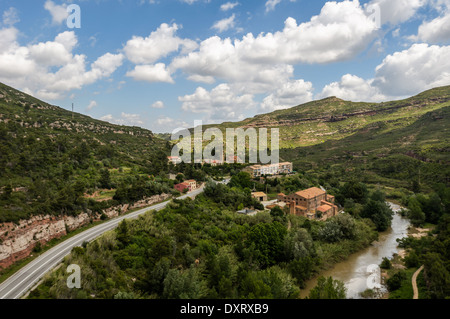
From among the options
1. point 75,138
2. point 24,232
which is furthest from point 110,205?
point 75,138

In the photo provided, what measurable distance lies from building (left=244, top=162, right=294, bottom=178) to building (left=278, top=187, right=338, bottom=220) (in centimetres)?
Answer: 2674

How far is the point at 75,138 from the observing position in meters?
65.1

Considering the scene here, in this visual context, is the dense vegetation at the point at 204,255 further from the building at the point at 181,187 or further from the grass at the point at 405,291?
the building at the point at 181,187

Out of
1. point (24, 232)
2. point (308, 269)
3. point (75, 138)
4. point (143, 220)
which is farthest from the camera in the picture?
point (75, 138)

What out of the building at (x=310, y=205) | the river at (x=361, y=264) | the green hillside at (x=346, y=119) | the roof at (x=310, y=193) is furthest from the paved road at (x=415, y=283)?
the green hillside at (x=346, y=119)

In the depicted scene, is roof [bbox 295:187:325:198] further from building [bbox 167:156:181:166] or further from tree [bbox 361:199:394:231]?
building [bbox 167:156:181:166]

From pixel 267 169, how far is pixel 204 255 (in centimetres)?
5934

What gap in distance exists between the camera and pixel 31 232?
25719 millimetres

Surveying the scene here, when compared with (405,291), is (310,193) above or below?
above

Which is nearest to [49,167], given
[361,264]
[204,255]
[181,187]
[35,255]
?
[35,255]

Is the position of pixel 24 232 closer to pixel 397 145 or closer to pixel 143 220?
pixel 143 220

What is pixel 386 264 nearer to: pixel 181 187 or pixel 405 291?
pixel 405 291

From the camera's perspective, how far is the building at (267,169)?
259 feet
